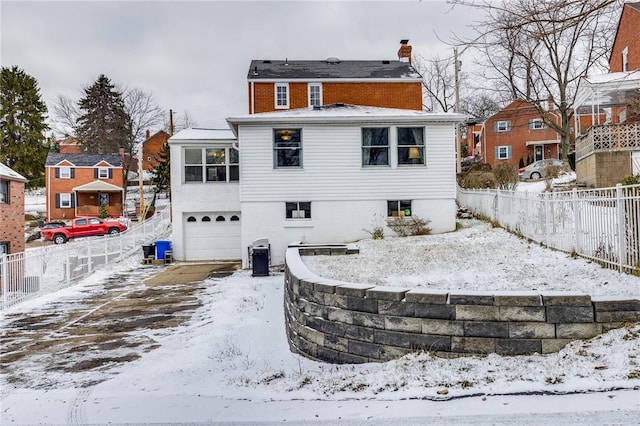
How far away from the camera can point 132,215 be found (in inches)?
1626

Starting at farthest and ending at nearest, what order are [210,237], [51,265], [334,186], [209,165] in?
1. [210,237]
2. [209,165]
3. [334,186]
4. [51,265]

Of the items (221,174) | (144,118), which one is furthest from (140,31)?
(144,118)

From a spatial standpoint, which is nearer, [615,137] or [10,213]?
[615,137]

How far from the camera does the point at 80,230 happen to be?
3009 cm

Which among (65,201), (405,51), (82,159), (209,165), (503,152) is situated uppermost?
(405,51)

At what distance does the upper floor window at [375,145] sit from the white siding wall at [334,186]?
21 centimetres

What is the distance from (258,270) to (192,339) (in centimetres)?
641

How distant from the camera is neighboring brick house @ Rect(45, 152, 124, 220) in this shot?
1615 inches

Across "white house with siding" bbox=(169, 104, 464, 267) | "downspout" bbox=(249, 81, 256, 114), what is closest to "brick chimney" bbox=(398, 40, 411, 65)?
"downspout" bbox=(249, 81, 256, 114)

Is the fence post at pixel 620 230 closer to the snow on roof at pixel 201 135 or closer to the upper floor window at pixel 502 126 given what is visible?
the snow on roof at pixel 201 135

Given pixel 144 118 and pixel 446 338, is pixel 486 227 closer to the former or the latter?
pixel 446 338

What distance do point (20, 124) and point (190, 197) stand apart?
40816 mm

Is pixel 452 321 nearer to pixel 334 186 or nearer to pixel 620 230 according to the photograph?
pixel 620 230

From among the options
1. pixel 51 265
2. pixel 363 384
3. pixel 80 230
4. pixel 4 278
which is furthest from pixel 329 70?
pixel 363 384
